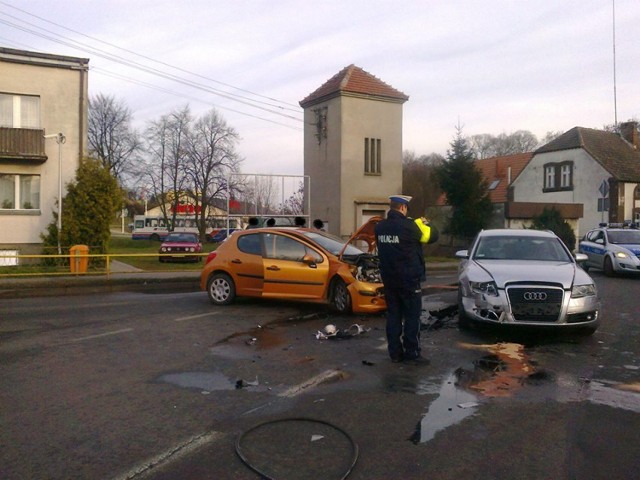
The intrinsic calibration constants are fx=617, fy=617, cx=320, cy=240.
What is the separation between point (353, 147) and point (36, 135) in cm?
1442

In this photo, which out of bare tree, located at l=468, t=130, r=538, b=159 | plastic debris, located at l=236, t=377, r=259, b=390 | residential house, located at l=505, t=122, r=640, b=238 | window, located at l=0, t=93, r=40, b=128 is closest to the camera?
plastic debris, located at l=236, t=377, r=259, b=390

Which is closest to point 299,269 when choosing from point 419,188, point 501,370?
point 501,370

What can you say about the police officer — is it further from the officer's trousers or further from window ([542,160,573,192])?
window ([542,160,573,192])

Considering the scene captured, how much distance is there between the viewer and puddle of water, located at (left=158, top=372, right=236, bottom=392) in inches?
242

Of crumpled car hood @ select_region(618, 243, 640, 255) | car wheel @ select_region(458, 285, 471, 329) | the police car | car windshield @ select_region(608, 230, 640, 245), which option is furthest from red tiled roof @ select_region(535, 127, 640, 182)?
car wheel @ select_region(458, 285, 471, 329)

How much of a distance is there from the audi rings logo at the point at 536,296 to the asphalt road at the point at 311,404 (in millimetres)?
621

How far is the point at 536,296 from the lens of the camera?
795cm

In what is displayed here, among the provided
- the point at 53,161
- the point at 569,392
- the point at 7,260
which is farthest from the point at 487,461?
the point at 53,161

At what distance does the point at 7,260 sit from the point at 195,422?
19.8m

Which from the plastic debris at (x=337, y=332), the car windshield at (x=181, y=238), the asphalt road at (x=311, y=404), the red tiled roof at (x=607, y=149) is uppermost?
the red tiled roof at (x=607, y=149)

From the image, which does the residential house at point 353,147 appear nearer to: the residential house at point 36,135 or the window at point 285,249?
the residential house at point 36,135

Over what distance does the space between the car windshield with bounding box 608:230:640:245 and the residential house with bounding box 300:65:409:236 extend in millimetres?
13221

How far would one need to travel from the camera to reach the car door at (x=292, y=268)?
1088cm

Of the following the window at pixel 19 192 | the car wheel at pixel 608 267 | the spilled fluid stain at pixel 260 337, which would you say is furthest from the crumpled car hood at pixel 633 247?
the window at pixel 19 192
